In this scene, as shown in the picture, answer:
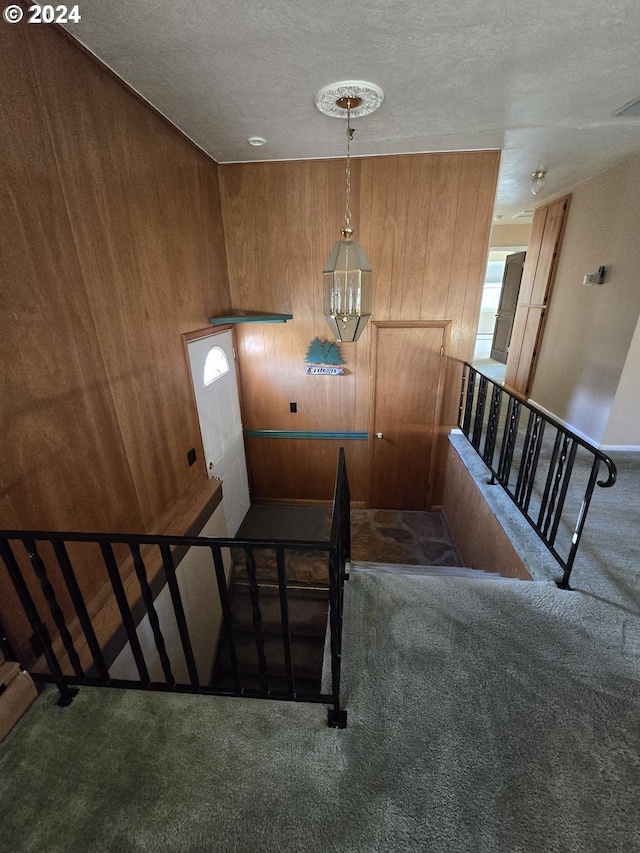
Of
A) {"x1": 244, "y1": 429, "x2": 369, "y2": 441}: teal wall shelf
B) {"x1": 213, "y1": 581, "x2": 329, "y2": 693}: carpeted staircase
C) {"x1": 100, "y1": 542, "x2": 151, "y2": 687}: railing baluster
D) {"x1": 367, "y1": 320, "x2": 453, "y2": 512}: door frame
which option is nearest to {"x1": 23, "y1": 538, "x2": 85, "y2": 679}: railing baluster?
{"x1": 100, "y1": 542, "x2": 151, "y2": 687}: railing baluster

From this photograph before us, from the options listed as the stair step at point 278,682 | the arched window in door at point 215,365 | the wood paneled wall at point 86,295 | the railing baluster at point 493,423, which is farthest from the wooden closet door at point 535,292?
the stair step at point 278,682

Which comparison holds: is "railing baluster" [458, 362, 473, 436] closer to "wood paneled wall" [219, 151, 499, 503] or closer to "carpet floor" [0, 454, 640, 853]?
"wood paneled wall" [219, 151, 499, 503]

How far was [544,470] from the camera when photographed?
9.48ft

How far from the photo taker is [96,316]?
170cm

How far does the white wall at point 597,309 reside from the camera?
297 centimetres

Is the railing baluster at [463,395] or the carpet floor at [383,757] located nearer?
the carpet floor at [383,757]

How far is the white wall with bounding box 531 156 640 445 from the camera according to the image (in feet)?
9.73

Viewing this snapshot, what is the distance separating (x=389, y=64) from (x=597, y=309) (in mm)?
2956

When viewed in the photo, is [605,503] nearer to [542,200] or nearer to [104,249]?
[104,249]

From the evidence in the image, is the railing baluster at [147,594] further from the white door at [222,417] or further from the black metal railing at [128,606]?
the white door at [222,417]

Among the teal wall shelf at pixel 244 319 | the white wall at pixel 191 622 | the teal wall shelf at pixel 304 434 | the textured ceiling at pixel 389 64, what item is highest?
the textured ceiling at pixel 389 64

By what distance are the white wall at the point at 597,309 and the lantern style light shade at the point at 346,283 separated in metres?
2.45
